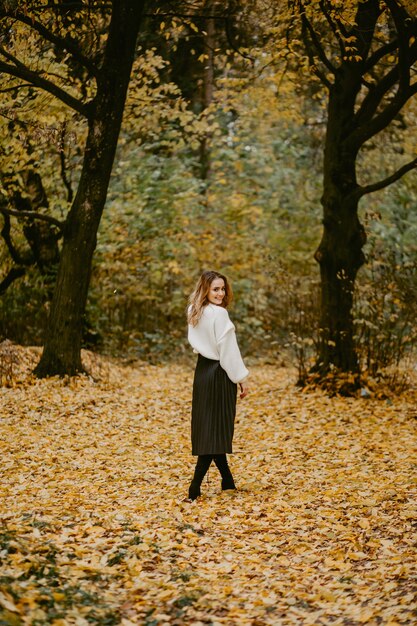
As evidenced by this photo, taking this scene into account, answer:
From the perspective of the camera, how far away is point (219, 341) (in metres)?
6.41

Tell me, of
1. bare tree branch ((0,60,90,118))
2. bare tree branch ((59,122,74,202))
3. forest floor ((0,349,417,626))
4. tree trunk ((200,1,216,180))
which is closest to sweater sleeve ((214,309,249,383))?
forest floor ((0,349,417,626))

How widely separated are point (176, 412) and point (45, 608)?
7.21 m

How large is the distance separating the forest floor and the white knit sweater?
1.19m

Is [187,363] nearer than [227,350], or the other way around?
[227,350]

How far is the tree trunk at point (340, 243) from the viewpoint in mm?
11836

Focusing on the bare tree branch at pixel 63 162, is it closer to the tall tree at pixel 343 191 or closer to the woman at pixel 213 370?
the tall tree at pixel 343 191

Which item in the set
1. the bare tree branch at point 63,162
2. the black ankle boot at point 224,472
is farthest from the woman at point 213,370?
the bare tree branch at point 63,162

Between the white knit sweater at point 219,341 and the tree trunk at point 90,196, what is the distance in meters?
5.63

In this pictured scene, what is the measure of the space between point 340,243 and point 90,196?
393cm

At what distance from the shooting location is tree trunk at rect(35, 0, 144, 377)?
11500mm

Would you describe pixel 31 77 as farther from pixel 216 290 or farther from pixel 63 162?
pixel 216 290

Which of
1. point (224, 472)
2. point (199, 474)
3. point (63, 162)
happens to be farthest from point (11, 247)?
point (199, 474)

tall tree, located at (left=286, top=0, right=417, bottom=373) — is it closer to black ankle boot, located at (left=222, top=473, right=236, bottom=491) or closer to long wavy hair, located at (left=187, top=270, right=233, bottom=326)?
black ankle boot, located at (left=222, top=473, right=236, bottom=491)

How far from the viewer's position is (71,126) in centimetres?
1383
